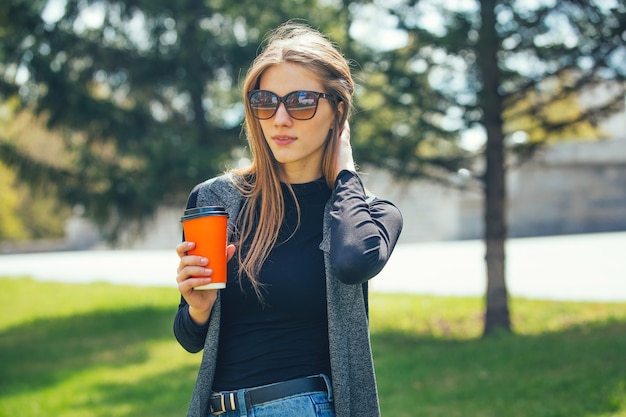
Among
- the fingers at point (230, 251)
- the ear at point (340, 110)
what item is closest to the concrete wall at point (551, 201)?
the ear at point (340, 110)

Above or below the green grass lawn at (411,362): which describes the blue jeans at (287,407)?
above

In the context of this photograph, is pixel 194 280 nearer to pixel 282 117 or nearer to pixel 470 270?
pixel 282 117

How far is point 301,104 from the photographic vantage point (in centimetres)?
228

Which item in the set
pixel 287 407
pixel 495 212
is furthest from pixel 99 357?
pixel 287 407

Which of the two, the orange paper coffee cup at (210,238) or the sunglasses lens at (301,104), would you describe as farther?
the sunglasses lens at (301,104)

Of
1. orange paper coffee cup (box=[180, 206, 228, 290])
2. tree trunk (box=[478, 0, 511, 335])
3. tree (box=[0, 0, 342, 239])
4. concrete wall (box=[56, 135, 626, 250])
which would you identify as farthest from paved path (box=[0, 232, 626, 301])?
orange paper coffee cup (box=[180, 206, 228, 290])

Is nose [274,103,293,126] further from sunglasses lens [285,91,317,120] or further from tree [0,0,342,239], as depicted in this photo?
tree [0,0,342,239]

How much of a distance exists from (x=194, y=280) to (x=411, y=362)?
19.4 feet

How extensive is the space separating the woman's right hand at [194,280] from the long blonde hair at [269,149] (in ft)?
0.48

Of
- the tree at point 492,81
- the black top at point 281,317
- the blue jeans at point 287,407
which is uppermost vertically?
the tree at point 492,81

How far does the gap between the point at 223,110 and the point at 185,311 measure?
10000 millimetres

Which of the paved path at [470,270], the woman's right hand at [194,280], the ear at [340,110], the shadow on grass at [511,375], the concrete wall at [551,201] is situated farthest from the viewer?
the concrete wall at [551,201]

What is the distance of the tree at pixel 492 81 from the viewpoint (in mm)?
8180

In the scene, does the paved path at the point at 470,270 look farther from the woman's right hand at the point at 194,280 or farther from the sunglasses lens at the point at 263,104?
the woman's right hand at the point at 194,280
